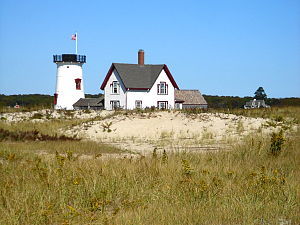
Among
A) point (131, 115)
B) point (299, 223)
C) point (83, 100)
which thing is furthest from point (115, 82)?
point (299, 223)

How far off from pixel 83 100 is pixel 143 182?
4893 cm

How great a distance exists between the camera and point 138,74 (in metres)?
54.0

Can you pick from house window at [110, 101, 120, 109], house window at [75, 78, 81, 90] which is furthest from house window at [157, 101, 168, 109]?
house window at [75, 78, 81, 90]

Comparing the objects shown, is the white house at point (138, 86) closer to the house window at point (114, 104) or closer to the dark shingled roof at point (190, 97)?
the house window at point (114, 104)

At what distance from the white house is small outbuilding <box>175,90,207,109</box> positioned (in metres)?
6.42

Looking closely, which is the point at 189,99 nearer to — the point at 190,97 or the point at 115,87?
the point at 190,97

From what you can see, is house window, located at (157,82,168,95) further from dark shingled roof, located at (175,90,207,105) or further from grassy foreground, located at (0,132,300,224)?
grassy foreground, located at (0,132,300,224)

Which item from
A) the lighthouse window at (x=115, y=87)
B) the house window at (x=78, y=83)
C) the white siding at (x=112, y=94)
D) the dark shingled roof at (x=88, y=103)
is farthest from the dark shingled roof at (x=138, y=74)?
the house window at (x=78, y=83)

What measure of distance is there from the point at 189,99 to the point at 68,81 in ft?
57.9

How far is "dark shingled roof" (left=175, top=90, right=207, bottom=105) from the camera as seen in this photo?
62.4 meters

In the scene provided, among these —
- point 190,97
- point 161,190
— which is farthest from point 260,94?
point 161,190

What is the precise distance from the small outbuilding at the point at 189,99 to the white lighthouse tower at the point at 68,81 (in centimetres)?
1371

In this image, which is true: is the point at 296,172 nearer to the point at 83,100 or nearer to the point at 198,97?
the point at 83,100

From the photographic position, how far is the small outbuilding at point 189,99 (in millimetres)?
62094
